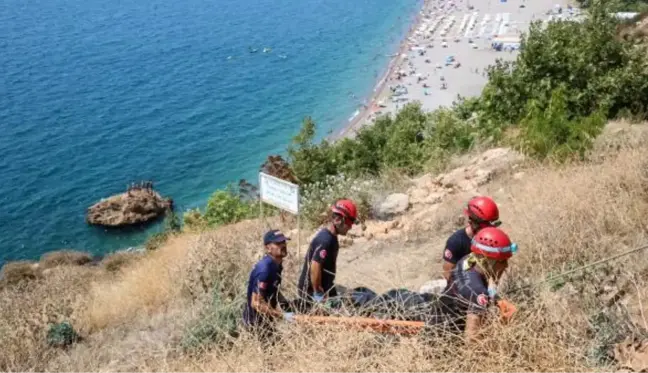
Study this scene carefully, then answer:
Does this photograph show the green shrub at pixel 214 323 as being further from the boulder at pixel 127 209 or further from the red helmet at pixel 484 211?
the boulder at pixel 127 209

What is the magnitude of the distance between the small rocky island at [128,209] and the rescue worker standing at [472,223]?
26326 mm

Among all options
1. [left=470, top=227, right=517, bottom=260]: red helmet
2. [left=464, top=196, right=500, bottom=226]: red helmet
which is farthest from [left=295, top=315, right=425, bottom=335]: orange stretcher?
[left=464, top=196, right=500, bottom=226]: red helmet

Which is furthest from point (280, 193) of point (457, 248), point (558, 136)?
point (558, 136)

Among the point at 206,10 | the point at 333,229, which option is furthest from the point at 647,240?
the point at 206,10

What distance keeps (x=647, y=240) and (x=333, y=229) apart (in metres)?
3.21

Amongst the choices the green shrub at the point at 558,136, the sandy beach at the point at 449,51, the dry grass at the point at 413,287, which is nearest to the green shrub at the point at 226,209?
the dry grass at the point at 413,287

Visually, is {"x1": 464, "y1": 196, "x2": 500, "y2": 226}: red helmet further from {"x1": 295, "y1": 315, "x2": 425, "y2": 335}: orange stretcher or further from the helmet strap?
{"x1": 295, "y1": 315, "x2": 425, "y2": 335}: orange stretcher

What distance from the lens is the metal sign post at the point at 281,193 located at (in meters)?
7.82

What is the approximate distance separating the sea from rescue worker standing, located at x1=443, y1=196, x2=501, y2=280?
24.8 meters

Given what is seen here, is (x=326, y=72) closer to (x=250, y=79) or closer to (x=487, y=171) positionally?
→ (x=250, y=79)

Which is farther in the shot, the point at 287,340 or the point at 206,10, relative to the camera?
the point at 206,10

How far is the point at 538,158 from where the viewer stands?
35.3 ft

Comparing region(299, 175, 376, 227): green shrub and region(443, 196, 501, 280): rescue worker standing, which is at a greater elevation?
region(443, 196, 501, 280): rescue worker standing

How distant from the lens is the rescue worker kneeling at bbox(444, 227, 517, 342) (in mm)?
4059
